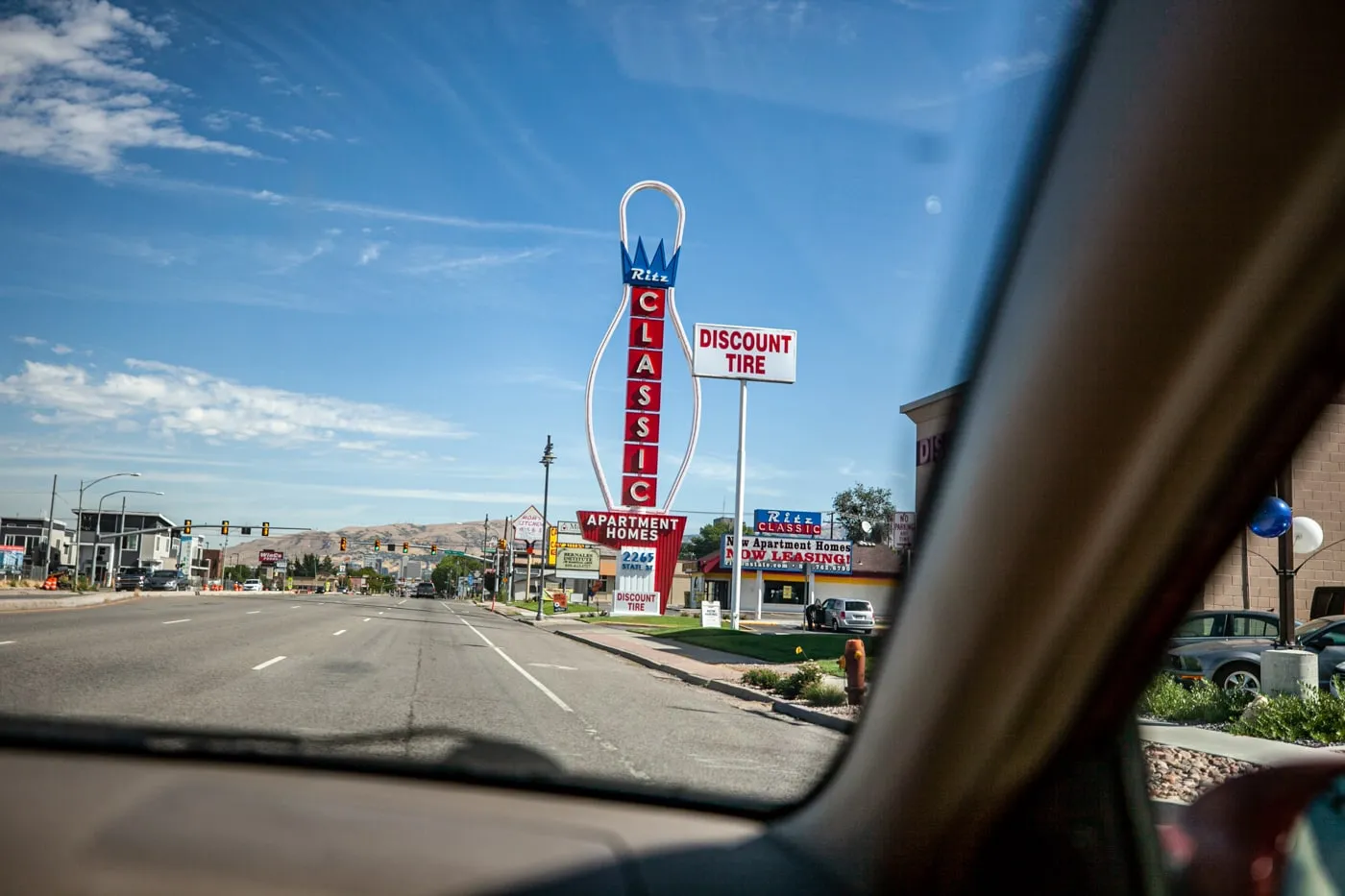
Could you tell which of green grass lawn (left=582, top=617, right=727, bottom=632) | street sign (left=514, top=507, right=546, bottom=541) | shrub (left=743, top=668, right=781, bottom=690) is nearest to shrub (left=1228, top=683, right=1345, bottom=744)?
shrub (left=743, top=668, right=781, bottom=690)

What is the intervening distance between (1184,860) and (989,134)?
4.88 ft

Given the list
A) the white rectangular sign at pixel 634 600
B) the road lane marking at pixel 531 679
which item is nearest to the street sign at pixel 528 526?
the white rectangular sign at pixel 634 600

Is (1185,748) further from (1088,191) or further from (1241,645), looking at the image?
(1088,191)

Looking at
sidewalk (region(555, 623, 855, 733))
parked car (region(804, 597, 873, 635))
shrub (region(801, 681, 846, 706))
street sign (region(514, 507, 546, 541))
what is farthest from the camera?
street sign (region(514, 507, 546, 541))

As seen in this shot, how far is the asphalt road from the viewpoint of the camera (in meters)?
3.05

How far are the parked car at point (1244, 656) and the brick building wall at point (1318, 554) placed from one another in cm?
15

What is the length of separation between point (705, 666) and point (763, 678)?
329cm

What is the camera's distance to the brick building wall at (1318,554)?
1.73 m

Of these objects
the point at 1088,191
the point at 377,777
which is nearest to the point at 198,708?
the point at 377,777

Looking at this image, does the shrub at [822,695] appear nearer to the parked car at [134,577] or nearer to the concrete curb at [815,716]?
the concrete curb at [815,716]

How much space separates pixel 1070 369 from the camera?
185 centimetres

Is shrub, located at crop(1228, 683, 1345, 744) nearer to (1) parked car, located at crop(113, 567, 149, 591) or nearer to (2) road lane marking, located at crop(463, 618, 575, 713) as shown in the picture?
(2) road lane marking, located at crop(463, 618, 575, 713)

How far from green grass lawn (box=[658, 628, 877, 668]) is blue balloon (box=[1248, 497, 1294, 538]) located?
89 centimetres

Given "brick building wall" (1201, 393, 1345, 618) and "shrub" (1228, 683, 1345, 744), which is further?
"shrub" (1228, 683, 1345, 744)
